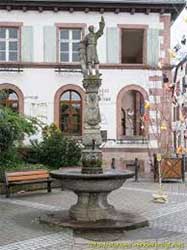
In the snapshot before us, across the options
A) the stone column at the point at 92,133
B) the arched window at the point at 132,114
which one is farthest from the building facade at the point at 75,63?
the stone column at the point at 92,133

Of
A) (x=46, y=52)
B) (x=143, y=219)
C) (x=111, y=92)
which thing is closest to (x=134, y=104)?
(x=111, y=92)

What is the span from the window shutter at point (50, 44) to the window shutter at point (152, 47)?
14.7ft

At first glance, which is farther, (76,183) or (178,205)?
(178,205)

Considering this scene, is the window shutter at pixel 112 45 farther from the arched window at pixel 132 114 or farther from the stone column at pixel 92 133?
the stone column at pixel 92 133

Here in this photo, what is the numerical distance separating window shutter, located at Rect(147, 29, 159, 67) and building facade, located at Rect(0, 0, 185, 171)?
0.05 meters

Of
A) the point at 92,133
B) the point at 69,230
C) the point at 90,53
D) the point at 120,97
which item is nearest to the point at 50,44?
the point at 120,97

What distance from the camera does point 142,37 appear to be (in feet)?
85.9

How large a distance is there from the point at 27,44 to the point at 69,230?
1634cm

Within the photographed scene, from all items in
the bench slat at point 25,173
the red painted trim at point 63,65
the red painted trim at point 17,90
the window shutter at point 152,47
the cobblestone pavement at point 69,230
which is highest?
the window shutter at point 152,47

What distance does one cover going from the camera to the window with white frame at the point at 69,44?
82.2 feet

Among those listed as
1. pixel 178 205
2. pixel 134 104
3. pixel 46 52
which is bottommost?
pixel 178 205

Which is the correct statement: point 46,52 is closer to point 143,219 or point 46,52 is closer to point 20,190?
point 20,190

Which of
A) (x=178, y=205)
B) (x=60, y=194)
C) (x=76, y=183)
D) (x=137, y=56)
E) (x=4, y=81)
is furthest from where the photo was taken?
(x=137, y=56)

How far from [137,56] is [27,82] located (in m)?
7.12
